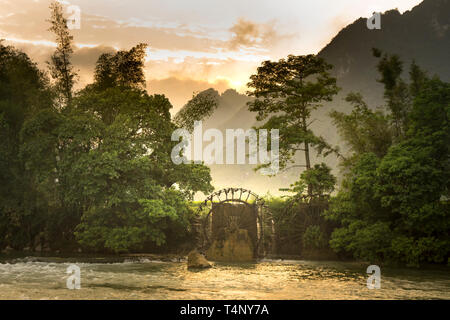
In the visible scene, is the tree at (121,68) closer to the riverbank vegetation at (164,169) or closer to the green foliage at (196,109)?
the riverbank vegetation at (164,169)

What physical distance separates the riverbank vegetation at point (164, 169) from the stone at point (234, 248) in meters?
2.39

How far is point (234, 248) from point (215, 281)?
893 centimetres

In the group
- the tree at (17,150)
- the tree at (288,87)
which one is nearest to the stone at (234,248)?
the tree at (288,87)

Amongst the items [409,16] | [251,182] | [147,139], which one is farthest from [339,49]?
[147,139]

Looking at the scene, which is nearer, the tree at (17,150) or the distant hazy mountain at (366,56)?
the tree at (17,150)

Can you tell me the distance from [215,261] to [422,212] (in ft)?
37.3

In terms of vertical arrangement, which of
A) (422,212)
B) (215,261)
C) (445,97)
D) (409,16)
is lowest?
(215,261)

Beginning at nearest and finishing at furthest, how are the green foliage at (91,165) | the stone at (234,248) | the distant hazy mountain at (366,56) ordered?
the green foliage at (91,165), the stone at (234,248), the distant hazy mountain at (366,56)

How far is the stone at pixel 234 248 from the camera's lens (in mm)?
27016

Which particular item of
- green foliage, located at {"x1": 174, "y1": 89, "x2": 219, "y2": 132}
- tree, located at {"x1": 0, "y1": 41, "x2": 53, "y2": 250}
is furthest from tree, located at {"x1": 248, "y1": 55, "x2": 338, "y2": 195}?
tree, located at {"x1": 0, "y1": 41, "x2": 53, "y2": 250}

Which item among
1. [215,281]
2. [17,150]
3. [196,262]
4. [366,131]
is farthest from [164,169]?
[366,131]

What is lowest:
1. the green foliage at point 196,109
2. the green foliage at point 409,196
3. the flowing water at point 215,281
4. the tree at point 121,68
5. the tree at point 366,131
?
the flowing water at point 215,281

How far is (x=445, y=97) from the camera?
74.1 feet
